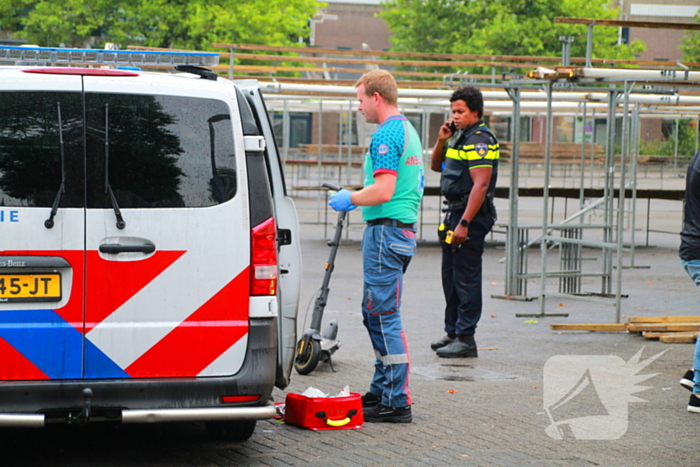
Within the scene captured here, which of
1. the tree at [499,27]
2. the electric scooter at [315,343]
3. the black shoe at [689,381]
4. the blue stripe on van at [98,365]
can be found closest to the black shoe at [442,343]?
the electric scooter at [315,343]

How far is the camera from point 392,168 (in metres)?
5.57

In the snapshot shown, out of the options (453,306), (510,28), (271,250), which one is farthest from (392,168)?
(510,28)

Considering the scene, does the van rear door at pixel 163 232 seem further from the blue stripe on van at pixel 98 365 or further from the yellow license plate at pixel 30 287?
the yellow license plate at pixel 30 287

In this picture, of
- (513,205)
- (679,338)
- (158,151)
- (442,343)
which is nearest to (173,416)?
(158,151)

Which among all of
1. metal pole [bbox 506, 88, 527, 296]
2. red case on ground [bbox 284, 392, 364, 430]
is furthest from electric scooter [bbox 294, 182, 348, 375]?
metal pole [bbox 506, 88, 527, 296]

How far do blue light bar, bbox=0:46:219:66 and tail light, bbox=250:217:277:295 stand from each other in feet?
4.11

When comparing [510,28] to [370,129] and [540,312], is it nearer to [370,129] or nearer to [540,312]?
[370,129]

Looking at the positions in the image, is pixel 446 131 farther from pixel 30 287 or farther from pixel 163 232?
pixel 30 287

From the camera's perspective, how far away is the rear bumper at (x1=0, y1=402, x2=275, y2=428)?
171 inches

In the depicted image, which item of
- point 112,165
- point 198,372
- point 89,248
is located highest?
point 112,165

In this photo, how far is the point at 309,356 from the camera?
6.95 metres

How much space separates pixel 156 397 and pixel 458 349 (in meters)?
3.68

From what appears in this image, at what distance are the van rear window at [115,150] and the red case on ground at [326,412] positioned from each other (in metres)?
1.57

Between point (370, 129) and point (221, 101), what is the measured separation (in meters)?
13.1
